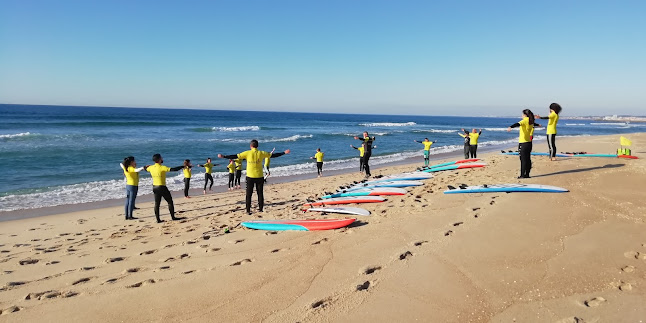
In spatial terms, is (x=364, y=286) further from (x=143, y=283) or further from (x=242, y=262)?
(x=143, y=283)

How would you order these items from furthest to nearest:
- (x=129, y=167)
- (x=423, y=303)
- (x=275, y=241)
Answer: (x=129, y=167) → (x=275, y=241) → (x=423, y=303)

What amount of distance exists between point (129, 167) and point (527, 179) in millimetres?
10595

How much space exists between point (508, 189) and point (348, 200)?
12.3 ft

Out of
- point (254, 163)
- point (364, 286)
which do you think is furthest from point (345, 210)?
point (364, 286)

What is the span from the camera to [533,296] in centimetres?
346

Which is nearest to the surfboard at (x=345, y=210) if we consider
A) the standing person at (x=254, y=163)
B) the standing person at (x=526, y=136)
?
the standing person at (x=254, y=163)

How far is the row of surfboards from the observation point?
6211 mm

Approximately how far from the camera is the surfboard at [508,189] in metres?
7.38

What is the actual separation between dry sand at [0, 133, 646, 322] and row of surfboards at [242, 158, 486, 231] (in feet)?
1.01

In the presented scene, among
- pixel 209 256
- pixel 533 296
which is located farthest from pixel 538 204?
pixel 209 256

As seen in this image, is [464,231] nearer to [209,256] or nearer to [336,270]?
[336,270]

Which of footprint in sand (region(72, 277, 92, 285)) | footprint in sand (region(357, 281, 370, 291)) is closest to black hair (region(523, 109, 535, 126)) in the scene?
footprint in sand (region(357, 281, 370, 291))

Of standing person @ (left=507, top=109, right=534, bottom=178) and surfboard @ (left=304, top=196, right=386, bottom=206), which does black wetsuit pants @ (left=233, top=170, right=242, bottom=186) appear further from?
standing person @ (left=507, top=109, right=534, bottom=178)

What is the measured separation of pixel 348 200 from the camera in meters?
8.88
